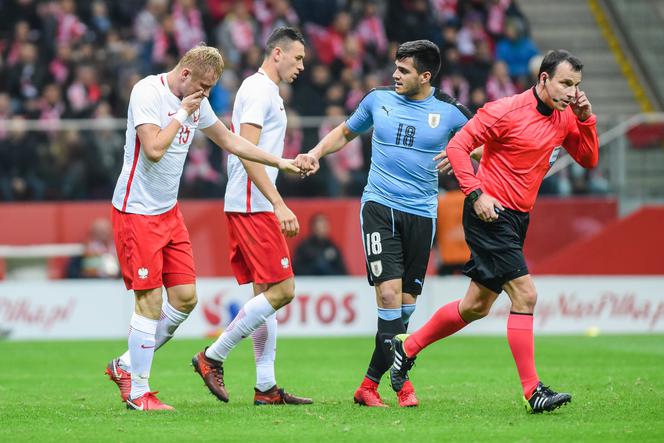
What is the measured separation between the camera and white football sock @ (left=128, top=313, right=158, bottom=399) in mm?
8883

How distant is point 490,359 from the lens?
44.7 ft

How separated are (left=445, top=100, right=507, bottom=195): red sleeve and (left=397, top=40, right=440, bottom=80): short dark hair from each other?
717mm

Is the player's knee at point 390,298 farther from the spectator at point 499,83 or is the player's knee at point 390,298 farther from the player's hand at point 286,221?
the spectator at point 499,83

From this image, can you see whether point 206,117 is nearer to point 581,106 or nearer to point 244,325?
point 244,325

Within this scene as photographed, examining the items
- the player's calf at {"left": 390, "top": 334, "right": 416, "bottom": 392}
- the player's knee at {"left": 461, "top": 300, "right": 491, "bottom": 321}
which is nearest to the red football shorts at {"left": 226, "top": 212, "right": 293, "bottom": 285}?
the player's calf at {"left": 390, "top": 334, "right": 416, "bottom": 392}

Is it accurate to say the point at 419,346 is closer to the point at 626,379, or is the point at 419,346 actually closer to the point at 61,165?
the point at 626,379

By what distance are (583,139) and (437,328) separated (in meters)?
1.76

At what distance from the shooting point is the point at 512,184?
876 cm

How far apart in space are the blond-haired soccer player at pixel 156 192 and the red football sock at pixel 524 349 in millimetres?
2037

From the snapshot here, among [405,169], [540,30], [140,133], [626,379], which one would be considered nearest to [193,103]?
[140,133]

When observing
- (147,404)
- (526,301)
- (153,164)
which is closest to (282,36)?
(153,164)

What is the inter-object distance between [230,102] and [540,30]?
8.73m

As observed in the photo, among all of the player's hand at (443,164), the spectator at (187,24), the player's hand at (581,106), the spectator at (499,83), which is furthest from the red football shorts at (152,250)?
the spectator at (499,83)

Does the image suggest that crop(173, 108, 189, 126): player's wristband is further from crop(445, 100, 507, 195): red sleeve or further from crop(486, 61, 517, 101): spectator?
crop(486, 61, 517, 101): spectator
